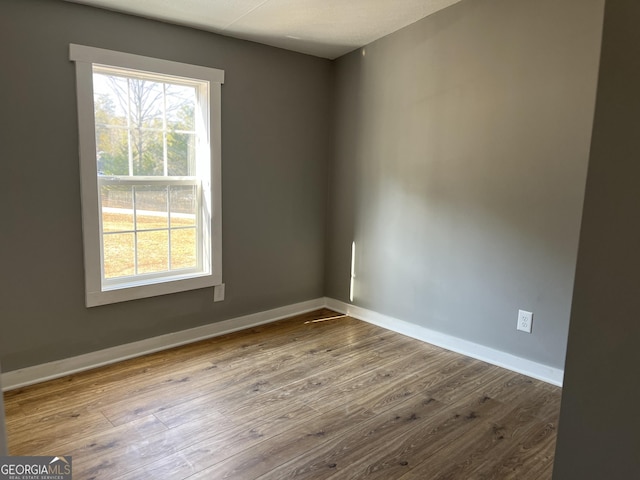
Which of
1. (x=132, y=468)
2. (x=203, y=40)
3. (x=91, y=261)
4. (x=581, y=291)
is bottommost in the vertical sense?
(x=132, y=468)

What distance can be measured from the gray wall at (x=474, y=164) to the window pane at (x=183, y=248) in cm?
137

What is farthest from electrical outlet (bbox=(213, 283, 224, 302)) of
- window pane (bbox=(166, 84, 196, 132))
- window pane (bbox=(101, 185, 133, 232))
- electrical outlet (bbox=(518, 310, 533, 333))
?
electrical outlet (bbox=(518, 310, 533, 333))

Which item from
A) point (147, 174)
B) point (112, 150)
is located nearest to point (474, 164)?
point (147, 174)

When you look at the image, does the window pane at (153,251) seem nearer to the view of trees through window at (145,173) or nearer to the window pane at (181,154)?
the view of trees through window at (145,173)

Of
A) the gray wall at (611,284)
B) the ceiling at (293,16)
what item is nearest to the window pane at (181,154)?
the ceiling at (293,16)

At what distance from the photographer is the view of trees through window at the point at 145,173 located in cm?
287

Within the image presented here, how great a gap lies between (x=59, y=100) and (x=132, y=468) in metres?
Result: 2.03

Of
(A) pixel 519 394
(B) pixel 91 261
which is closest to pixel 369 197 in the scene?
(A) pixel 519 394

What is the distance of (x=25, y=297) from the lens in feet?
8.54

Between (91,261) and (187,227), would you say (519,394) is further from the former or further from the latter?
(91,261)

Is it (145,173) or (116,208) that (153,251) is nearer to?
(116,208)

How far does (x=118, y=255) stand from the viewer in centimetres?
300

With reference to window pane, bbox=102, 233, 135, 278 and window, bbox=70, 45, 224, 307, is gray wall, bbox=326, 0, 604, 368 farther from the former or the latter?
window pane, bbox=102, 233, 135, 278

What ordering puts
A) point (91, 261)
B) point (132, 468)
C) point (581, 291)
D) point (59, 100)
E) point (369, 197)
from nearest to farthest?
point (581, 291), point (132, 468), point (59, 100), point (91, 261), point (369, 197)
